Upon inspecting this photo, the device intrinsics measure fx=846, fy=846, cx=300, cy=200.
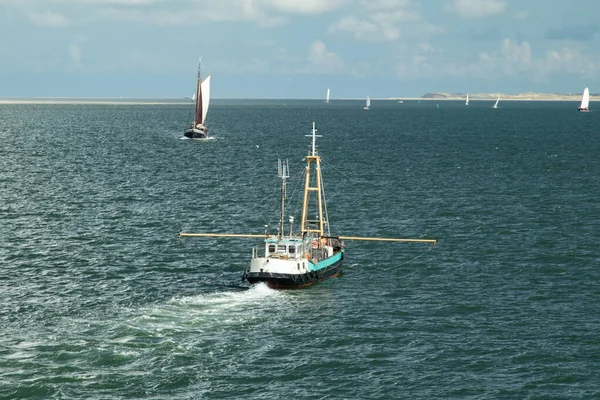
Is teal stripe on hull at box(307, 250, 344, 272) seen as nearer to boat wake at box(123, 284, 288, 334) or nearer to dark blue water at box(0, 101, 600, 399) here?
dark blue water at box(0, 101, 600, 399)

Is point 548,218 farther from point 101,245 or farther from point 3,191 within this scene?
point 3,191

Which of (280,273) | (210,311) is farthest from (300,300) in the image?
(210,311)

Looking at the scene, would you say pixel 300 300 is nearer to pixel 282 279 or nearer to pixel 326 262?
pixel 282 279

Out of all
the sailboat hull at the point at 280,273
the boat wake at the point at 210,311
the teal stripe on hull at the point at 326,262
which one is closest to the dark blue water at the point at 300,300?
the boat wake at the point at 210,311

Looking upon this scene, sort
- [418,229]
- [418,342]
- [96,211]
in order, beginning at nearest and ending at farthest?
[418,342], [418,229], [96,211]

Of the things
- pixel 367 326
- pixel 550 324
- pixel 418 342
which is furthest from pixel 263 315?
pixel 550 324
